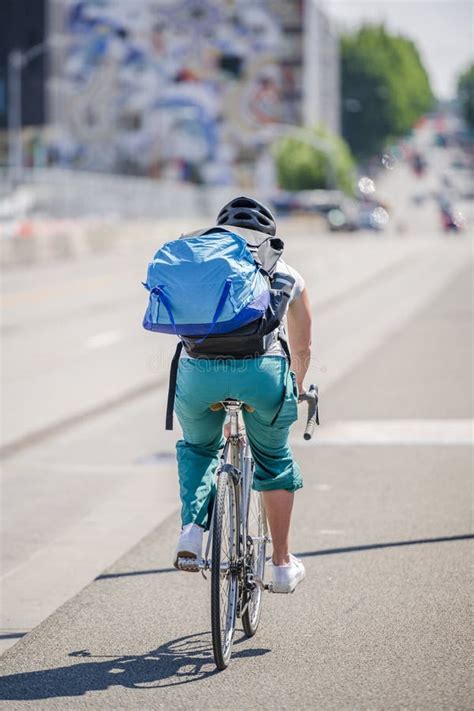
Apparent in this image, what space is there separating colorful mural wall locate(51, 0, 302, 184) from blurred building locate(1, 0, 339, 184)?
3.5 inches

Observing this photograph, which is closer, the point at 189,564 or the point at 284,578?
the point at 189,564

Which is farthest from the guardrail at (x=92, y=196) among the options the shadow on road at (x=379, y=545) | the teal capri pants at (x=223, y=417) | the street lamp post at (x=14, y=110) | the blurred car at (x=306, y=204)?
the teal capri pants at (x=223, y=417)

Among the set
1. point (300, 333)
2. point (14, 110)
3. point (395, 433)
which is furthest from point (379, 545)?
point (14, 110)

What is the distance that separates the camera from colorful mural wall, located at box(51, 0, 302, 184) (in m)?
122

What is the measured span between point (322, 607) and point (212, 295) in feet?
5.69

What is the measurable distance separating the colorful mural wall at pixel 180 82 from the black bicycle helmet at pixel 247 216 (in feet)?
380

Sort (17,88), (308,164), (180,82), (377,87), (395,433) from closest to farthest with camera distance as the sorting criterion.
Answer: (395,433) < (17,88) < (308,164) < (180,82) < (377,87)

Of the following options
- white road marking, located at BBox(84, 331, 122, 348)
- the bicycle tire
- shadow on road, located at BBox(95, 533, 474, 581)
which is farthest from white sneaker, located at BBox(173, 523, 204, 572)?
white road marking, located at BBox(84, 331, 122, 348)

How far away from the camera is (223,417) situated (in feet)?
17.2

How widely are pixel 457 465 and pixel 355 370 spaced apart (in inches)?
247

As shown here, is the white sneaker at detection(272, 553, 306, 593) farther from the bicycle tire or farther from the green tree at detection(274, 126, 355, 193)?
the green tree at detection(274, 126, 355, 193)

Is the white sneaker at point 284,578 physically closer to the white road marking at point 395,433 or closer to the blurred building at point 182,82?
the white road marking at point 395,433

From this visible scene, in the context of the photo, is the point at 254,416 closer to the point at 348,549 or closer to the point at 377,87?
the point at 348,549

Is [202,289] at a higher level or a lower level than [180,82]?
higher
